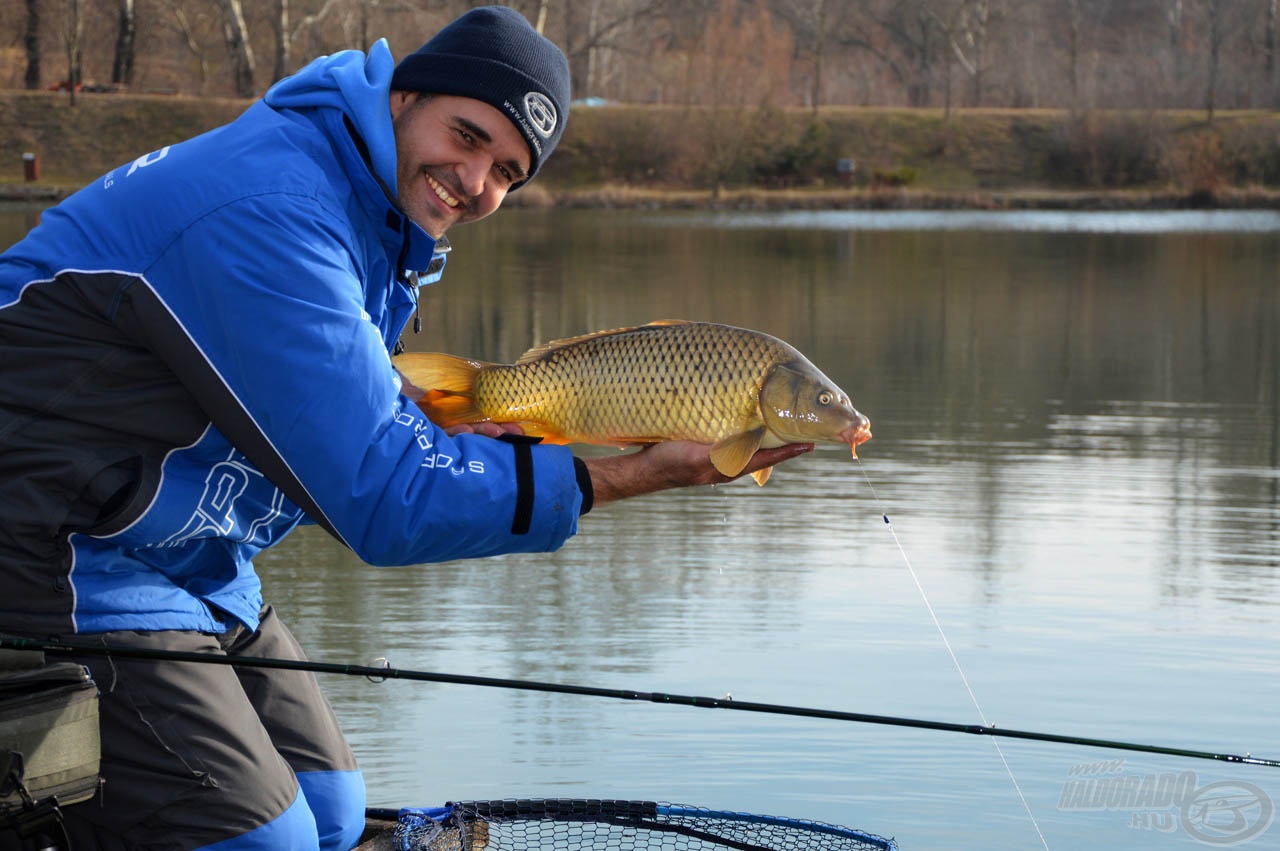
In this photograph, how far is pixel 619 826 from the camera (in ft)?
10.1

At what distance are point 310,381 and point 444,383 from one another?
555 millimetres

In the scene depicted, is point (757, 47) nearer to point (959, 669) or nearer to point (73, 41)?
point (73, 41)

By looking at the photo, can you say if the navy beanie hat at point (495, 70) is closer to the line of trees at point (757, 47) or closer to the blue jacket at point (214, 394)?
the blue jacket at point (214, 394)

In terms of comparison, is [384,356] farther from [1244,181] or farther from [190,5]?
[190,5]

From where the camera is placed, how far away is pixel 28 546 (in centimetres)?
230

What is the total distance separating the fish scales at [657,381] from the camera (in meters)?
2.62

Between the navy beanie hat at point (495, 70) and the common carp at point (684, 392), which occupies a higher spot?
the navy beanie hat at point (495, 70)

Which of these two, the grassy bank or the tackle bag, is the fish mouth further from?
the grassy bank

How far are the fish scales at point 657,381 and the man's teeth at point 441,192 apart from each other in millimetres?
288

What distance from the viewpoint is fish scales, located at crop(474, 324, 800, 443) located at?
2621 millimetres

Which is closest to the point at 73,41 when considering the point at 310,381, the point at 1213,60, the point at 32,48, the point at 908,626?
the point at 32,48

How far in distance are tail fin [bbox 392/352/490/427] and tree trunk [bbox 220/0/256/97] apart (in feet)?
113

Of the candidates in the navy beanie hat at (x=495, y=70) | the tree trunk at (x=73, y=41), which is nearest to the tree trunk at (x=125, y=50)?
the tree trunk at (x=73, y=41)

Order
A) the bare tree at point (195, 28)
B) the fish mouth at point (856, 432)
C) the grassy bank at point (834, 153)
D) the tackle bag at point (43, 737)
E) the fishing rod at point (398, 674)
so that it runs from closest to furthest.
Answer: the tackle bag at point (43, 737) → the fishing rod at point (398, 674) → the fish mouth at point (856, 432) → the grassy bank at point (834, 153) → the bare tree at point (195, 28)
